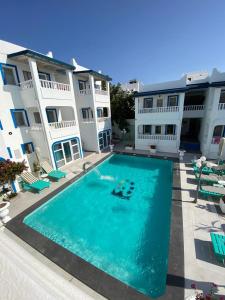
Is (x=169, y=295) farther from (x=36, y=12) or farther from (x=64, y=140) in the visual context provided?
(x=36, y=12)

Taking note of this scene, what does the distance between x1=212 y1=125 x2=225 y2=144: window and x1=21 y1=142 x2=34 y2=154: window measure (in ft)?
64.4

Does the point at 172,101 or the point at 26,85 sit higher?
the point at 26,85

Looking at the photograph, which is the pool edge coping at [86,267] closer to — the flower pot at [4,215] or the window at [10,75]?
the flower pot at [4,215]

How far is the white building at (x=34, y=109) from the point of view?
37.4 ft

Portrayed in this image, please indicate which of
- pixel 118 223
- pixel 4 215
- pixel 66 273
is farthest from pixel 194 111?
pixel 4 215

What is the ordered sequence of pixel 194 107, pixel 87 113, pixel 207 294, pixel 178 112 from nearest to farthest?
pixel 207 294
pixel 178 112
pixel 194 107
pixel 87 113

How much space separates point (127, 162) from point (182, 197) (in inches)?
332

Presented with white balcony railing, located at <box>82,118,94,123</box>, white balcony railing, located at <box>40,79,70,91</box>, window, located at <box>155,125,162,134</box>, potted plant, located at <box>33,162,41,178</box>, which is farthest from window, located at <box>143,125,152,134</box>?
potted plant, located at <box>33,162,41,178</box>

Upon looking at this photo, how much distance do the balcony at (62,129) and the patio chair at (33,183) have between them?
4121 millimetres

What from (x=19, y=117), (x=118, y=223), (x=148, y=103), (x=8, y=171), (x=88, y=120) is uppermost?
(x=148, y=103)

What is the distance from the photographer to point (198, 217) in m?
8.11

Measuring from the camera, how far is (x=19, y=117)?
1302 centimetres

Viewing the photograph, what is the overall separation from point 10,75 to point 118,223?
47.8ft

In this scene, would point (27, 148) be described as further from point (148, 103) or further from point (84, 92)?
point (148, 103)
